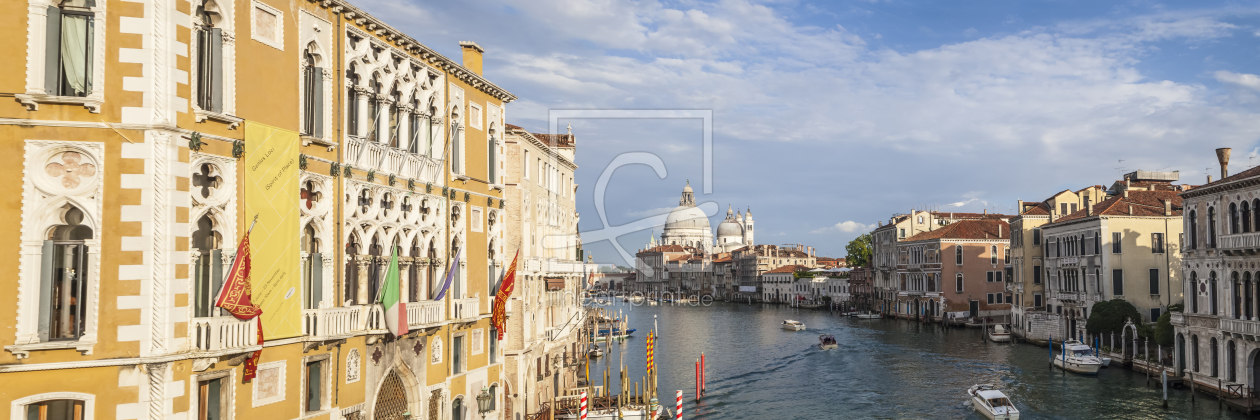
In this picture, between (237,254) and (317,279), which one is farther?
(317,279)

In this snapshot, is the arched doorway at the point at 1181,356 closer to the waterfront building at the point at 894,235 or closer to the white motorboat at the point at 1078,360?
the white motorboat at the point at 1078,360

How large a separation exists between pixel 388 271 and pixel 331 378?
1.84 metres

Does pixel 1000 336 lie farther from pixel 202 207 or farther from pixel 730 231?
pixel 730 231

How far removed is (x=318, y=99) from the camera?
40.1ft

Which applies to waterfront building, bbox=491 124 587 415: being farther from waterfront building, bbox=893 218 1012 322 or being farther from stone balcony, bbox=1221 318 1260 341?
waterfront building, bbox=893 218 1012 322

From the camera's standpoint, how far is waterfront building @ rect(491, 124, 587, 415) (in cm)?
2164

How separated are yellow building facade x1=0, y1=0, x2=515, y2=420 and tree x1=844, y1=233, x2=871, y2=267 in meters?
79.3

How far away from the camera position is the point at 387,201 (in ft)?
45.8

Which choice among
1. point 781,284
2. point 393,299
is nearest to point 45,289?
point 393,299

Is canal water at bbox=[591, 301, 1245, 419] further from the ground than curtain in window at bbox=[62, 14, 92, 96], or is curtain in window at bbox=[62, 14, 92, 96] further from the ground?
curtain in window at bbox=[62, 14, 92, 96]

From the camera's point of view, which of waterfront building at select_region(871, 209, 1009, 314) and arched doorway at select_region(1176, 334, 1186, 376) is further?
waterfront building at select_region(871, 209, 1009, 314)

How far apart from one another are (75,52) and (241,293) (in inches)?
122

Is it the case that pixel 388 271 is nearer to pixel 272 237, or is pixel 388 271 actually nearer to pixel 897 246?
pixel 272 237

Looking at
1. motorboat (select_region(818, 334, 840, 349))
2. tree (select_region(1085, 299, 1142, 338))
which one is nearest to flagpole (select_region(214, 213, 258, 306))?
tree (select_region(1085, 299, 1142, 338))
